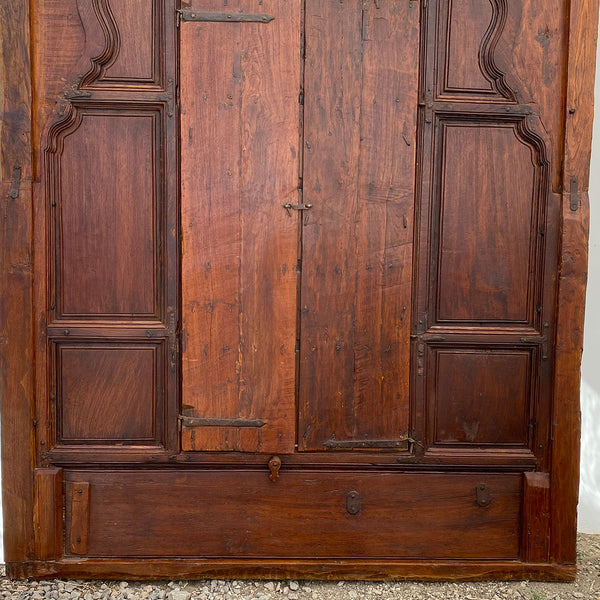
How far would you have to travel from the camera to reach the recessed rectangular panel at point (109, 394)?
2.56 m

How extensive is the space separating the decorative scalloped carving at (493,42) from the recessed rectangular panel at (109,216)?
141cm

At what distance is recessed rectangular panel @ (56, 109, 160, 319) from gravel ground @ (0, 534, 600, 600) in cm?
119

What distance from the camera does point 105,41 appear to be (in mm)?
2434

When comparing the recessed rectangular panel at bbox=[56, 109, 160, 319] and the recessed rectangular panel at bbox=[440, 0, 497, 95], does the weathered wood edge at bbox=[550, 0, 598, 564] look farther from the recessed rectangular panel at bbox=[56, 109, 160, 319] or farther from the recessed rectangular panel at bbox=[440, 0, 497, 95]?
the recessed rectangular panel at bbox=[56, 109, 160, 319]

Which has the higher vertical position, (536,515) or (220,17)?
(220,17)

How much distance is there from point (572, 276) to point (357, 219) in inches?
37.9

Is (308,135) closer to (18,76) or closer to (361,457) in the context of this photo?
(18,76)

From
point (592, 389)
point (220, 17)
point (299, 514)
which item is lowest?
point (299, 514)

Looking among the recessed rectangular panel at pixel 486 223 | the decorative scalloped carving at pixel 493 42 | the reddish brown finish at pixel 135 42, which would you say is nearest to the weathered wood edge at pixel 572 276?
the recessed rectangular panel at pixel 486 223

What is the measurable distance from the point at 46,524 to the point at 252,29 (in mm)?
2301

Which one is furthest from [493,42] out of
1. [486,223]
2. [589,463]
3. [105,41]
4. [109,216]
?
[589,463]

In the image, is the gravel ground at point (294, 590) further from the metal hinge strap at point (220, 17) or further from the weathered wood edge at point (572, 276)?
the metal hinge strap at point (220, 17)

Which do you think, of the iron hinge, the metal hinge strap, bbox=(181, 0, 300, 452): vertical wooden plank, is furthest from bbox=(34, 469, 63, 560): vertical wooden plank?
the iron hinge

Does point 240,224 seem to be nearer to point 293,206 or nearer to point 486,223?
point 293,206
